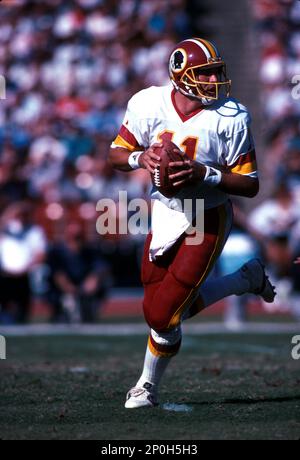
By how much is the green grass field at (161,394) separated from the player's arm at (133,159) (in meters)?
1.14

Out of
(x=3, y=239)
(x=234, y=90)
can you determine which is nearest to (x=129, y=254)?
(x=3, y=239)

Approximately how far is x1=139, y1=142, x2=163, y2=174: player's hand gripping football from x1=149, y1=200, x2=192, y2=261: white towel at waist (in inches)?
10.9

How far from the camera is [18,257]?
36.2 feet

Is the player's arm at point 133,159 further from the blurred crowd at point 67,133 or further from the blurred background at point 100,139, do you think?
the blurred crowd at point 67,133

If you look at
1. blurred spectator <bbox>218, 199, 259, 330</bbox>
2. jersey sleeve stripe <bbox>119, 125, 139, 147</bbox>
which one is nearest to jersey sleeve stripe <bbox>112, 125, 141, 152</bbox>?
jersey sleeve stripe <bbox>119, 125, 139, 147</bbox>

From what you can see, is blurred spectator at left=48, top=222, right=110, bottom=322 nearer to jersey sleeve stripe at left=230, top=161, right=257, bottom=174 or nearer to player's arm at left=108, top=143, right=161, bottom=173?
player's arm at left=108, top=143, right=161, bottom=173

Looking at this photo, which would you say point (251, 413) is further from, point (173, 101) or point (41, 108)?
point (41, 108)

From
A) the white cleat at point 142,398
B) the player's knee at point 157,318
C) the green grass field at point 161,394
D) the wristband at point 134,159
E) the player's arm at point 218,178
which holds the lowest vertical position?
the green grass field at point 161,394

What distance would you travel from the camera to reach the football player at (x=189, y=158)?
14.9ft

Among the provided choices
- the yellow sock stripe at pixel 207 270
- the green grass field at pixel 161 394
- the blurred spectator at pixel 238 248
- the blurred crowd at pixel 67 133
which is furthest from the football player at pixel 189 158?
the blurred crowd at pixel 67 133

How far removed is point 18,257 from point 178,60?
6691 mm

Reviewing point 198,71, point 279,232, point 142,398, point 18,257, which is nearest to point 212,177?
point 198,71

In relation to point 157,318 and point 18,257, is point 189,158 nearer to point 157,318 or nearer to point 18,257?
point 157,318
